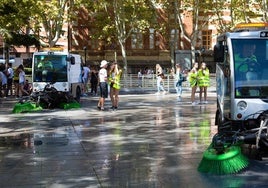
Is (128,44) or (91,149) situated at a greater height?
(128,44)

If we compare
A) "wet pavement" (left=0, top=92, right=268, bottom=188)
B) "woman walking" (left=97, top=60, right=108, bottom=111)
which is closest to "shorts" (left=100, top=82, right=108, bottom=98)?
"woman walking" (left=97, top=60, right=108, bottom=111)

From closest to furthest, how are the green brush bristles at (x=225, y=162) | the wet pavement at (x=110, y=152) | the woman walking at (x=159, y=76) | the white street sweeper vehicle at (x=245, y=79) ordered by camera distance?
1. the wet pavement at (x=110, y=152)
2. the green brush bristles at (x=225, y=162)
3. the white street sweeper vehicle at (x=245, y=79)
4. the woman walking at (x=159, y=76)

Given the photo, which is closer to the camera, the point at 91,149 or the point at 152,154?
the point at 152,154

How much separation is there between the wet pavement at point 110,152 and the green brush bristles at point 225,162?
0.46 ft

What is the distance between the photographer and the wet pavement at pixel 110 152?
23.8ft

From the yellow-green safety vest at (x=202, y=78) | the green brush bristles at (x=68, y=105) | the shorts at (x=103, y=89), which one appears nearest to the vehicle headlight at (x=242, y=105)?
the shorts at (x=103, y=89)

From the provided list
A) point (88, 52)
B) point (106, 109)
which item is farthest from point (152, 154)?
point (88, 52)

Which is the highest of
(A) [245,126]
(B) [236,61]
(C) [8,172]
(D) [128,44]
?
(D) [128,44]

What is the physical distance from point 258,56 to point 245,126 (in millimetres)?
1306

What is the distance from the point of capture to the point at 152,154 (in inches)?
365

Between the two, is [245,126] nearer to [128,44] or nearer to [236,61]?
[236,61]

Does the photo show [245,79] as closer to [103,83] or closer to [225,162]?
[225,162]

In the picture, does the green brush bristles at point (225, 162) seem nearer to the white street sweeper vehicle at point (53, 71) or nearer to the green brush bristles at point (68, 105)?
the green brush bristles at point (68, 105)

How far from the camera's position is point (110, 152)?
31.3 ft
